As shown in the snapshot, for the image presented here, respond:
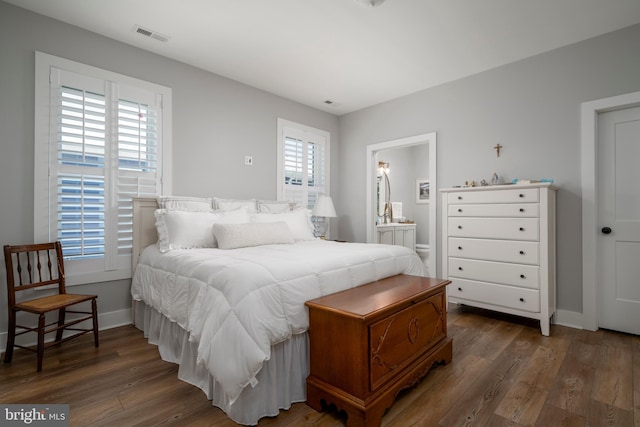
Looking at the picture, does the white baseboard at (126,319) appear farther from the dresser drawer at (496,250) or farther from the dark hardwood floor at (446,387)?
the dresser drawer at (496,250)

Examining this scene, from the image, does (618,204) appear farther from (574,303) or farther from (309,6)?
(309,6)

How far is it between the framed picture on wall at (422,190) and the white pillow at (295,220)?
400cm

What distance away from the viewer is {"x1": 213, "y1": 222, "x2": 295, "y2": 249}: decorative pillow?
2666mm

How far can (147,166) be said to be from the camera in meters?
3.07

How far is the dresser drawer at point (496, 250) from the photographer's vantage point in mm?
2828

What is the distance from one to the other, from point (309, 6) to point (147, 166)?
81.1 inches

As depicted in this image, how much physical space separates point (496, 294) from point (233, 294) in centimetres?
260

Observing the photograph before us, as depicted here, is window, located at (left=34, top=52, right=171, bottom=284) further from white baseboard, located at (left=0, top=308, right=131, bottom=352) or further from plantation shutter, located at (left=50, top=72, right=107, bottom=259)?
white baseboard, located at (left=0, top=308, right=131, bottom=352)

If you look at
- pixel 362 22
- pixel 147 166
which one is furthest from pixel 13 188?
pixel 362 22

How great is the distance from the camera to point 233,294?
5.13ft

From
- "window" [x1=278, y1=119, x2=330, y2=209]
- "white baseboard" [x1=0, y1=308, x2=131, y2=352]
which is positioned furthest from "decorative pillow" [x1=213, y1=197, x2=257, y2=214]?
"white baseboard" [x1=0, y1=308, x2=131, y2=352]

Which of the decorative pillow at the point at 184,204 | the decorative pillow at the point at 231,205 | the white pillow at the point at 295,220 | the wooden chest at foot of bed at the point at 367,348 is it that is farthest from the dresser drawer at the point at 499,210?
the decorative pillow at the point at 184,204

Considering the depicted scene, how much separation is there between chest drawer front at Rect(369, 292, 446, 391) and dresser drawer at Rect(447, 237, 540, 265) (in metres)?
1.13

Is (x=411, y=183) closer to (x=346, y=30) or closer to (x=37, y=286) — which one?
(x=346, y=30)
